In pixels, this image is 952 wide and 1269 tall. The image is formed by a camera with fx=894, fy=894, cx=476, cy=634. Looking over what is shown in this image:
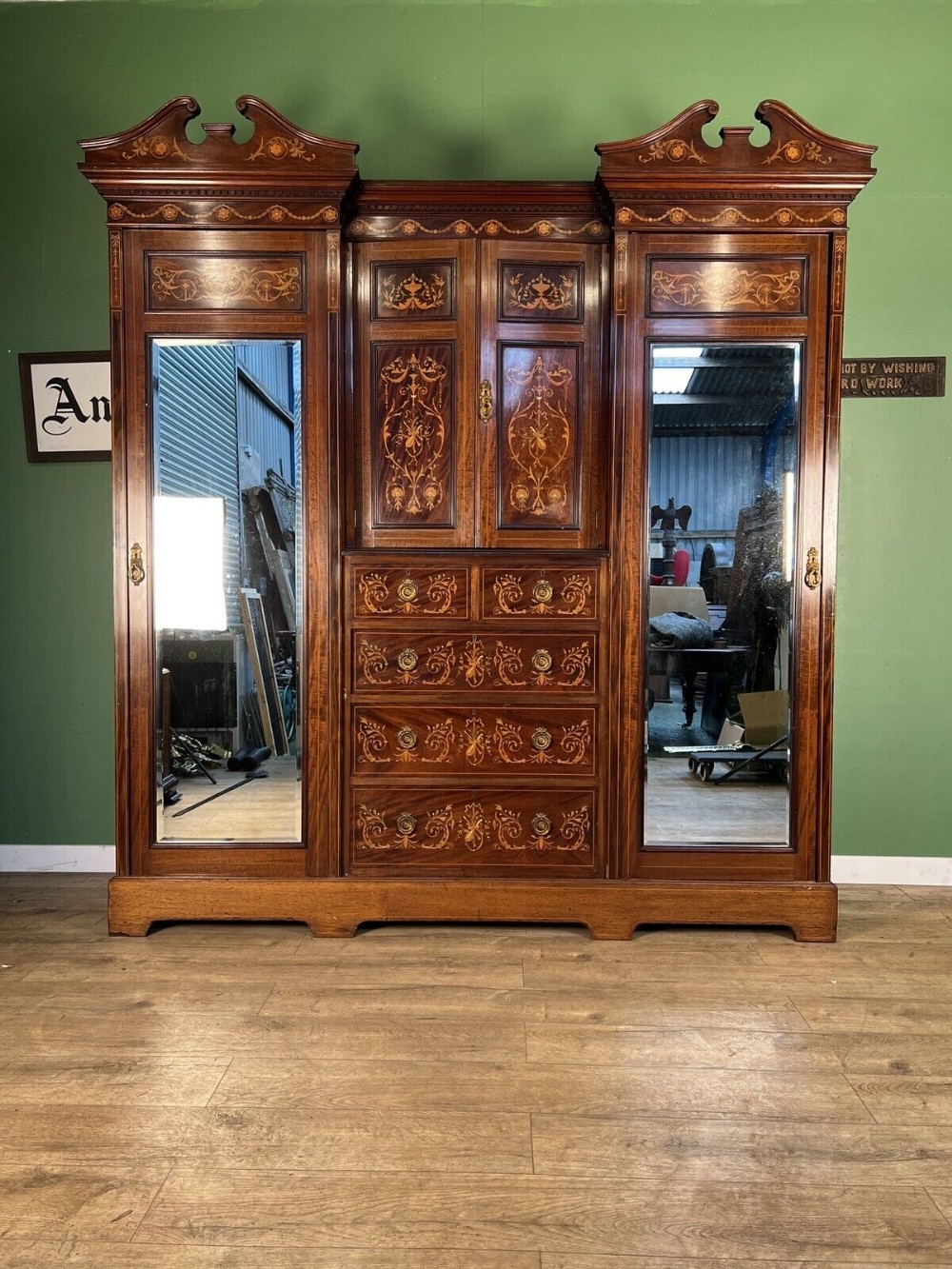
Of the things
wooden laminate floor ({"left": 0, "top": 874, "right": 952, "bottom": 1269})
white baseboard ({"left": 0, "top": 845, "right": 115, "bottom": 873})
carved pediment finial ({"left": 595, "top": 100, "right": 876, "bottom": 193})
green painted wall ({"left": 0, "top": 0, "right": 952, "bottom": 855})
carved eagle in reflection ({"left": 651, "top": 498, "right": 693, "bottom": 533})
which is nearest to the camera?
wooden laminate floor ({"left": 0, "top": 874, "right": 952, "bottom": 1269})

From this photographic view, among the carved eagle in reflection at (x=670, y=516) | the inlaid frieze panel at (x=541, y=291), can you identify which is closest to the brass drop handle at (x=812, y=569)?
the carved eagle in reflection at (x=670, y=516)

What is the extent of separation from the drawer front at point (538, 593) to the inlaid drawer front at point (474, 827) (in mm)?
569

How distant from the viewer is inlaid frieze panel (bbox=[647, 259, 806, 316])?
2.81 m

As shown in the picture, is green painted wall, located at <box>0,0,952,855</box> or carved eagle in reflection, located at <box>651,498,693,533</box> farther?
green painted wall, located at <box>0,0,952,855</box>

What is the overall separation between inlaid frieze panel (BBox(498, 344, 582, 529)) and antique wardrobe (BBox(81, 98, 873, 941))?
11mm

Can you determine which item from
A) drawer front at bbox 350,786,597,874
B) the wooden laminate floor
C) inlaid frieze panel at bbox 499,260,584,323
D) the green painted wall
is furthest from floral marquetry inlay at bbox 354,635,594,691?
the green painted wall

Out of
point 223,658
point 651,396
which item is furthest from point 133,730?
point 651,396

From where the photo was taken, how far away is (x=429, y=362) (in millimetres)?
2922

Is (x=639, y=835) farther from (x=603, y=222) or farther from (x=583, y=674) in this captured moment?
(x=603, y=222)

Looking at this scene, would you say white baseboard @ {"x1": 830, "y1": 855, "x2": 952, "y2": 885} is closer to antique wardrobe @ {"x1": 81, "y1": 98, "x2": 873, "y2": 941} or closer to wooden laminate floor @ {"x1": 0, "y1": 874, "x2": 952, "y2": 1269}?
wooden laminate floor @ {"x1": 0, "y1": 874, "x2": 952, "y2": 1269}

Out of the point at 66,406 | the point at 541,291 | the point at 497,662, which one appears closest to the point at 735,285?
the point at 541,291

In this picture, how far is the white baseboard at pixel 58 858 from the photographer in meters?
3.59

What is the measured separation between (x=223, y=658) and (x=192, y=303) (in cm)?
113

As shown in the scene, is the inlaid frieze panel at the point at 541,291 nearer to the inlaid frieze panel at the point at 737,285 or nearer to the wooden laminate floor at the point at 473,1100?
the inlaid frieze panel at the point at 737,285
